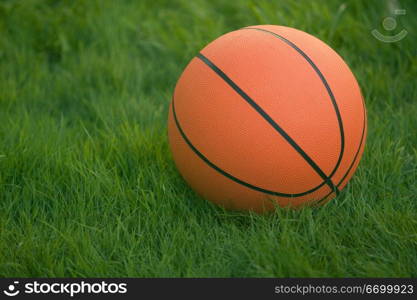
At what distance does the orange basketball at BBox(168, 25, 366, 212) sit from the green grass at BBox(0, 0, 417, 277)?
219mm

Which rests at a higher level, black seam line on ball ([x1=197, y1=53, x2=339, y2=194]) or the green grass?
black seam line on ball ([x1=197, y1=53, x2=339, y2=194])

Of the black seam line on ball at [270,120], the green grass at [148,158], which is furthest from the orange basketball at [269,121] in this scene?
the green grass at [148,158]

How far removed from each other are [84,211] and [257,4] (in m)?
3.15

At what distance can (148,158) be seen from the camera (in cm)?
362

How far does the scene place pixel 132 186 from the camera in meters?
3.44

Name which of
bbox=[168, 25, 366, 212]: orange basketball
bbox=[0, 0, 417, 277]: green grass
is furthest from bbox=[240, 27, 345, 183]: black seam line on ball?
bbox=[0, 0, 417, 277]: green grass

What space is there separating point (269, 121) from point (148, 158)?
1.16m

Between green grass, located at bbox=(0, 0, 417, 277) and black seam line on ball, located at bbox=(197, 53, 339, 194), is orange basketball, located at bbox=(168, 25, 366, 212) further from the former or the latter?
green grass, located at bbox=(0, 0, 417, 277)

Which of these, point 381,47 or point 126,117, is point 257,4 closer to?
point 381,47

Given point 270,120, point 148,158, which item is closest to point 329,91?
point 270,120

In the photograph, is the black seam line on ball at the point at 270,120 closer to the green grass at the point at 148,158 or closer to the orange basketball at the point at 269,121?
the orange basketball at the point at 269,121

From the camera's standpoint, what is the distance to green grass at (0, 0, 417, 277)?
288 cm

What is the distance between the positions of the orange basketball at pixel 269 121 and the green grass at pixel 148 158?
219mm

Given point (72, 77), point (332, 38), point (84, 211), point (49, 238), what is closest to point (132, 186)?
point (84, 211)
